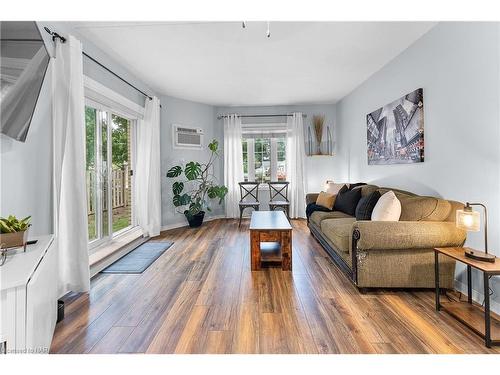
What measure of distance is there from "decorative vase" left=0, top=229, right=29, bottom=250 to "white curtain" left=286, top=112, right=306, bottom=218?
16.1ft

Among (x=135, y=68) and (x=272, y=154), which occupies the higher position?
(x=135, y=68)

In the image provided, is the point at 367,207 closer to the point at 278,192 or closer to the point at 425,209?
the point at 425,209

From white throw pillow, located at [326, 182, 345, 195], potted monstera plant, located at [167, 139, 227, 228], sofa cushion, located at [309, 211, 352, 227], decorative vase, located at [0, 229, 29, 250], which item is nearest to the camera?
decorative vase, located at [0, 229, 29, 250]

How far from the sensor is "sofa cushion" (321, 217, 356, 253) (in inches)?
102

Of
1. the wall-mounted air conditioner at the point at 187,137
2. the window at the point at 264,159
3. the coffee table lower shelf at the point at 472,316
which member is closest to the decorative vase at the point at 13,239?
the coffee table lower shelf at the point at 472,316

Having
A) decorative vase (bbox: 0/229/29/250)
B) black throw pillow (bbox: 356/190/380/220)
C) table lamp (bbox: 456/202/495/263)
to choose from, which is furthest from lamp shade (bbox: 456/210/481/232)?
decorative vase (bbox: 0/229/29/250)

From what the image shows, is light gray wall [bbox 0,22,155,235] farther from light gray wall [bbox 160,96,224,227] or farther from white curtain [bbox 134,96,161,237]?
light gray wall [bbox 160,96,224,227]

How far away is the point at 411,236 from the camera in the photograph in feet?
7.20

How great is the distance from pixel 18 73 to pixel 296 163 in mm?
4854

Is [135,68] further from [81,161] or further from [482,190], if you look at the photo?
[482,190]

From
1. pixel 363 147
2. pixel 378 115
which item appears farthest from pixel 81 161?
pixel 363 147

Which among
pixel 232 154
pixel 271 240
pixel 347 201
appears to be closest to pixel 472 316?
pixel 271 240
